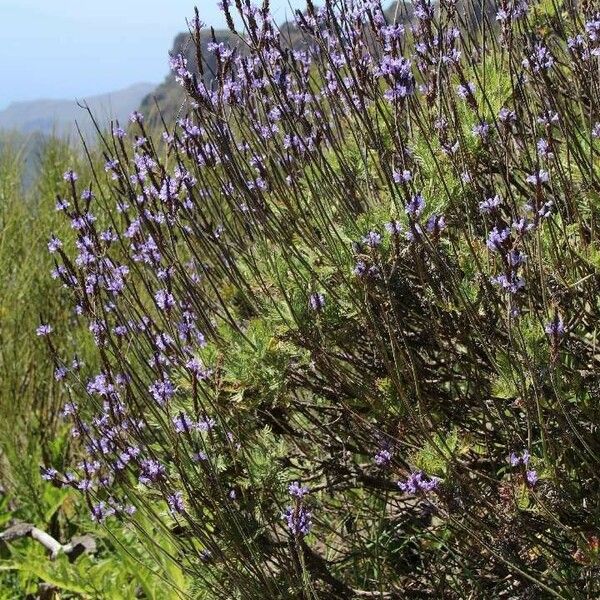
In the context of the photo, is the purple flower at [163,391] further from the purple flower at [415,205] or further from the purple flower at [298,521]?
the purple flower at [415,205]

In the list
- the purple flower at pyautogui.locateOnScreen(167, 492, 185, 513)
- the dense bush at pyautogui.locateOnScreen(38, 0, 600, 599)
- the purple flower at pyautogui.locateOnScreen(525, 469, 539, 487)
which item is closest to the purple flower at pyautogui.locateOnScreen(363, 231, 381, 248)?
the dense bush at pyautogui.locateOnScreen(38, 0, 600, 599)

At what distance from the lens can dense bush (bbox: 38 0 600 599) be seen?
6.23 feet

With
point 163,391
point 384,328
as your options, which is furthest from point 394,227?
point 163,391

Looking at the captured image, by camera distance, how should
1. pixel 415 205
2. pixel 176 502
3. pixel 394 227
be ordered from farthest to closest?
pixel 176 502 → pixel 394 227 → pixel 415 205

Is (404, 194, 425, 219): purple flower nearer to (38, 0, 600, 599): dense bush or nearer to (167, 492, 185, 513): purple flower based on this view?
(38, 0, 600, 599): dense bush

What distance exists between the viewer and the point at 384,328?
2158mm

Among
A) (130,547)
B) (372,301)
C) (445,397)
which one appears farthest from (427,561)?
(130,547)

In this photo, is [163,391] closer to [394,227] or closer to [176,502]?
[176,502]

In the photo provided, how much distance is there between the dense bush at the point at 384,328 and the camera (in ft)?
6.23

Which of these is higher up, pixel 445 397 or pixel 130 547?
pixel 445 397

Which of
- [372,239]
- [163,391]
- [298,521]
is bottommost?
[298,521]

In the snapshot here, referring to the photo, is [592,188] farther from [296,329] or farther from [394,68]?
[296,329]

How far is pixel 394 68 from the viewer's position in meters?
1.93

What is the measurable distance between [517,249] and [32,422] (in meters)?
3.32
